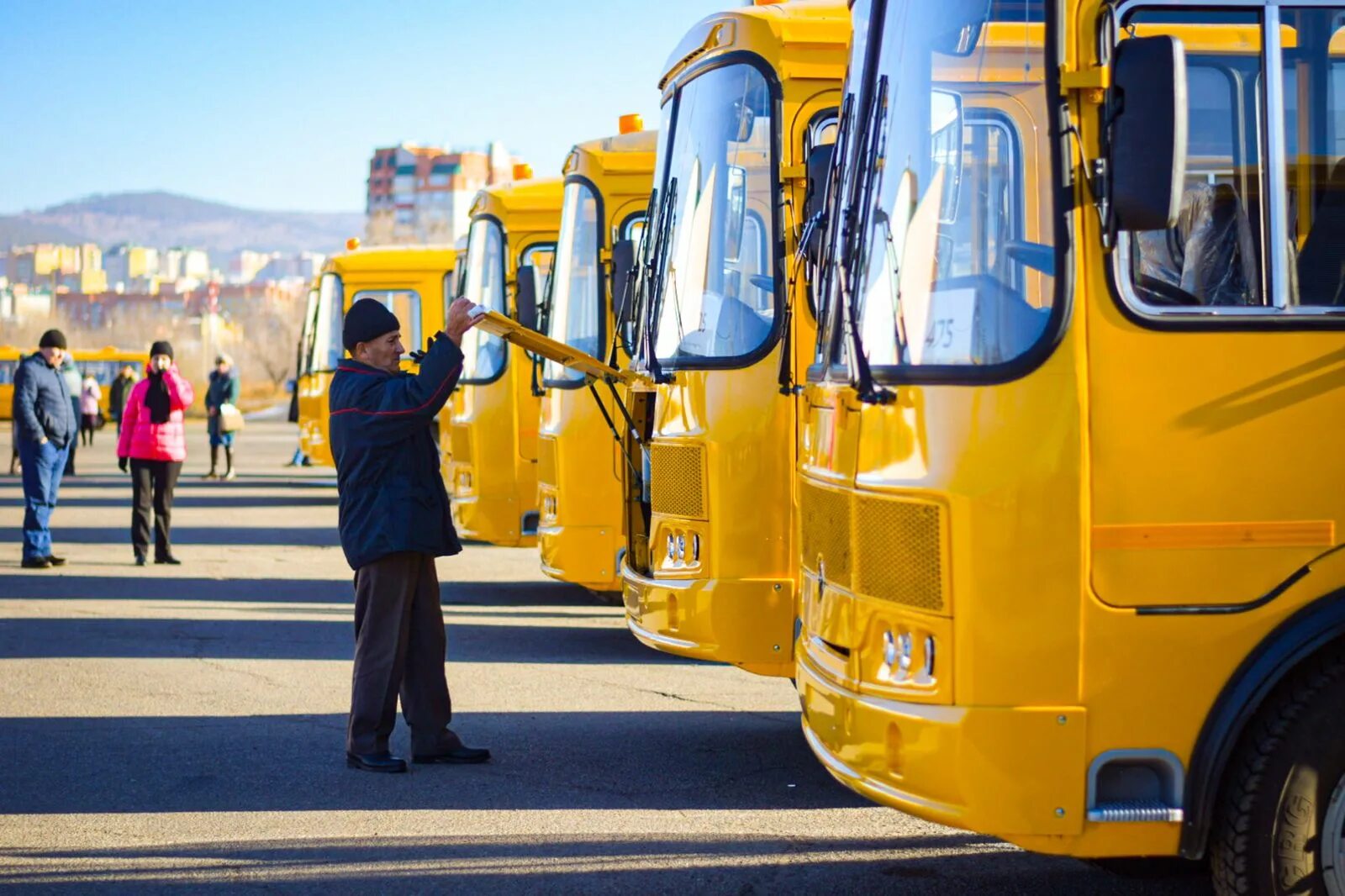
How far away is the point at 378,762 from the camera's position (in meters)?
7.28

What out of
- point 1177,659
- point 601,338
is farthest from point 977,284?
point 601,338

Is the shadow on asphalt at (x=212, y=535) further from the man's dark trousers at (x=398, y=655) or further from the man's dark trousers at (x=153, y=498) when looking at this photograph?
the man's dark trousers at (x=398, y=655)

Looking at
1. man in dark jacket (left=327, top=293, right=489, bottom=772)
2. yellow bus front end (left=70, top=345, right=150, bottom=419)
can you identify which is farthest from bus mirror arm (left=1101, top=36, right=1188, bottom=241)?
yellow bus front end (left=70, top=345, right=150, bottom=419)

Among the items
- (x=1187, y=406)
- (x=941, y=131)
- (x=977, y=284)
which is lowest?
(x=1187, y=406)

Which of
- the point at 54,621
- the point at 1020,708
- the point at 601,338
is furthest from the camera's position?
the point at 54,621

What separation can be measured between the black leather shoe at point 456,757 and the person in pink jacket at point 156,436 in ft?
25.9

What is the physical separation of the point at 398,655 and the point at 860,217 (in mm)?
3328

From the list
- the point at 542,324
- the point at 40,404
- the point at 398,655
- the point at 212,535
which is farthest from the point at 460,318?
the point at 212,535

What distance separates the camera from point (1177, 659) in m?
4.52

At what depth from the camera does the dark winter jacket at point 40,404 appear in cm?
1438

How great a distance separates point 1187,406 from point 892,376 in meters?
0.79

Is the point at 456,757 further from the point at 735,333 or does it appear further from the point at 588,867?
the point at 735,333

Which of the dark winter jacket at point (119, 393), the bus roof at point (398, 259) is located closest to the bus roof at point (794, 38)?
the bus roof at point (398, 259)

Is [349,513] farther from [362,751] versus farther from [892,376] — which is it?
[892,376]
